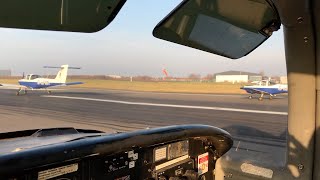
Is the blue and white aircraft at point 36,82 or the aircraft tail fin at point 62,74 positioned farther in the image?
the aircraft tail fin at point 62,74

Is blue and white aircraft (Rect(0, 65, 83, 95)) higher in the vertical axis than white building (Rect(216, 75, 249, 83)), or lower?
lower

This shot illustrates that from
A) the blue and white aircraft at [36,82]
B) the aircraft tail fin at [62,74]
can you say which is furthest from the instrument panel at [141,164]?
the aircraft tail fin at [62,74]

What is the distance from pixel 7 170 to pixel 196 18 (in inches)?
52.8

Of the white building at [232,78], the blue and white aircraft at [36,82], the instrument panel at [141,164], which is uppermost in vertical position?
the white building at [232,78]

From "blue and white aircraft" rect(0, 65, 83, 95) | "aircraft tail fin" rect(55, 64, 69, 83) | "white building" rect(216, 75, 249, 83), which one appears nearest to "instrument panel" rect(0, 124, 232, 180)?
"blue and white aircraft" rect(0, 65, 83, 95)

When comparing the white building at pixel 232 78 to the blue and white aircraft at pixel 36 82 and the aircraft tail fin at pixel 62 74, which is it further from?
the blue and white aircraft at pixel 36 82

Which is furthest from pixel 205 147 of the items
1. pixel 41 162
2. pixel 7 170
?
pixel 7 170

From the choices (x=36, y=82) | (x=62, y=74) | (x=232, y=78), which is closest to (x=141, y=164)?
(x=36, y=82)

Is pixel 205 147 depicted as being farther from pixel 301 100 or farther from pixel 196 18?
pixel 196 18

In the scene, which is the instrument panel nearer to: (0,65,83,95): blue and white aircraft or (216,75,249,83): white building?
(0,65,83,95): blue and white aircraft

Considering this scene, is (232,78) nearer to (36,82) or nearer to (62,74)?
(62,74)

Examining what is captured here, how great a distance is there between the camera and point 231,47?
2.46m

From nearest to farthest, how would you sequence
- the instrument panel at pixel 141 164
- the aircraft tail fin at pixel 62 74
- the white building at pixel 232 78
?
1. the instrument panel at pixel 141 164
2. the aircraft tail fin at pixel 62 74
3. the white building at pixel 232 78

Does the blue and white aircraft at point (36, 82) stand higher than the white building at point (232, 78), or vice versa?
the white building at point (232, 78)
